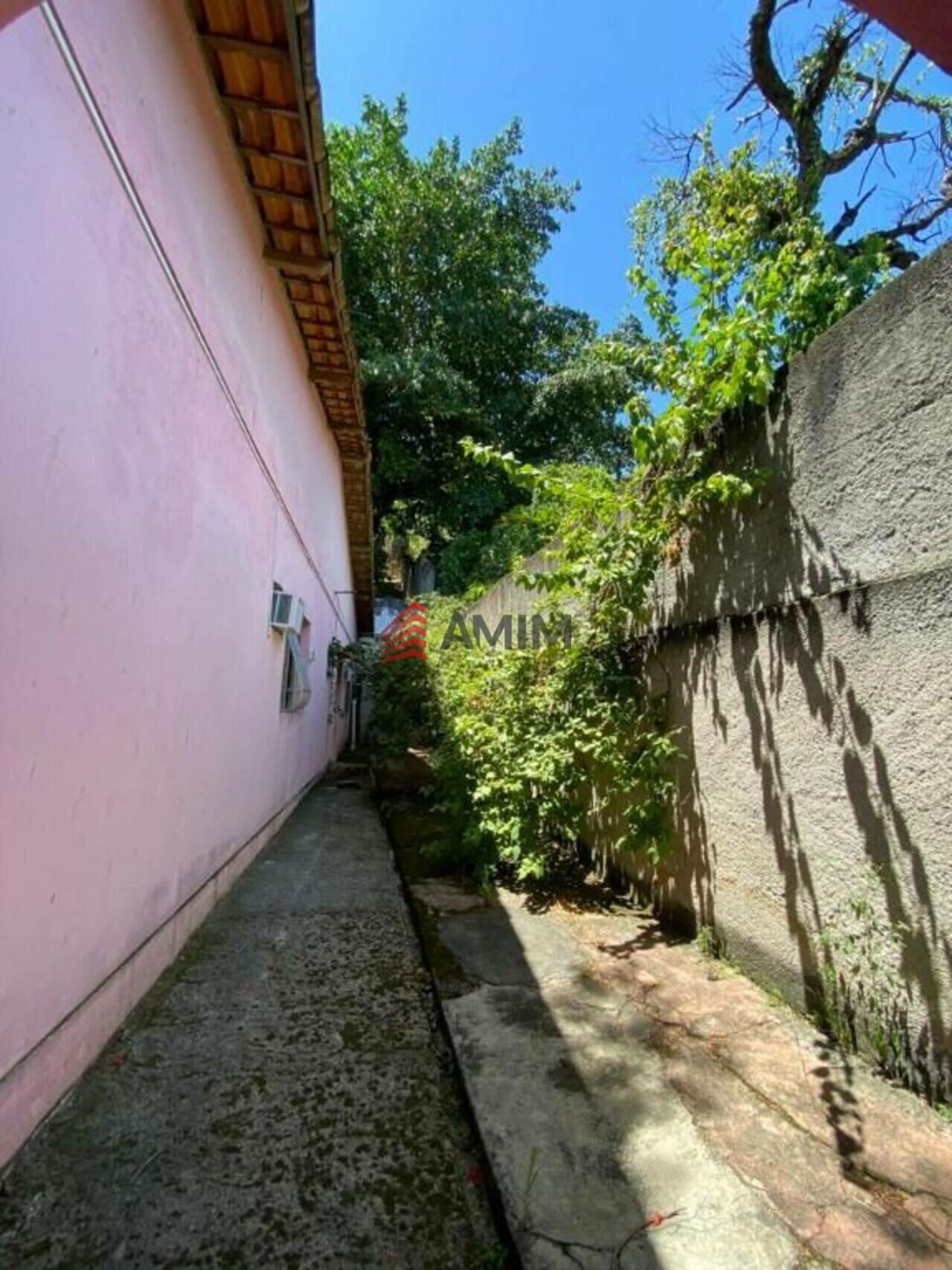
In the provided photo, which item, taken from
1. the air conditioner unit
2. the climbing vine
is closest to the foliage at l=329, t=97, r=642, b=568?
the air conditioner unit

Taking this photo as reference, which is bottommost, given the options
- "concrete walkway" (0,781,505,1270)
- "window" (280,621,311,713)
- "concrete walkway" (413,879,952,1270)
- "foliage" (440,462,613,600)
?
"concrete walkway" (0,781,505,1270)

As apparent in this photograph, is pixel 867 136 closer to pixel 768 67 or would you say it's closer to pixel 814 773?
pixel 768 67

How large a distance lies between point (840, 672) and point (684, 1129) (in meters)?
1.56

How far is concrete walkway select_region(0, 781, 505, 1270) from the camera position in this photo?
148 cm

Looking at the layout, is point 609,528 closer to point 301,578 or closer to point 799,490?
point 799,490

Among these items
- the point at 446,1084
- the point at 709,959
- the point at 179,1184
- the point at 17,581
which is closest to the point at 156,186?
the point at 17,581

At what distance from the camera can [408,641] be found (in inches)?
346

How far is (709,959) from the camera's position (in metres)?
2.83

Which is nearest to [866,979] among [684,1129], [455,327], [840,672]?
[684,1129]

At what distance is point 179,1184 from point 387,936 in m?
1.83

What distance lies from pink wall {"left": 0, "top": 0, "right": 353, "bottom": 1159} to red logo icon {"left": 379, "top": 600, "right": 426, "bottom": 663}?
4.58 meters

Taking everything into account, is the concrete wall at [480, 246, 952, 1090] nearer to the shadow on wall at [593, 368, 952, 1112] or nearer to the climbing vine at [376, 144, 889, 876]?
the shadow on wall at [593, 368, 952, 1112]

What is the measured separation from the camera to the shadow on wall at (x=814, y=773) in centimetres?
187

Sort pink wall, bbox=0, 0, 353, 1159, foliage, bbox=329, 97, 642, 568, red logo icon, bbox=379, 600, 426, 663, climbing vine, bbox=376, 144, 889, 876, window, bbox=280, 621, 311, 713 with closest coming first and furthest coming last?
pink wall, bbox=0, 0, 353, 1159, climbing vine, bbox=376, 144, 889, 876, window, bbox=280, 621, 311, 713, red logo icon, bbox=379, 600, 426, 663, foliage, bbox=329, 97, 642, 568
